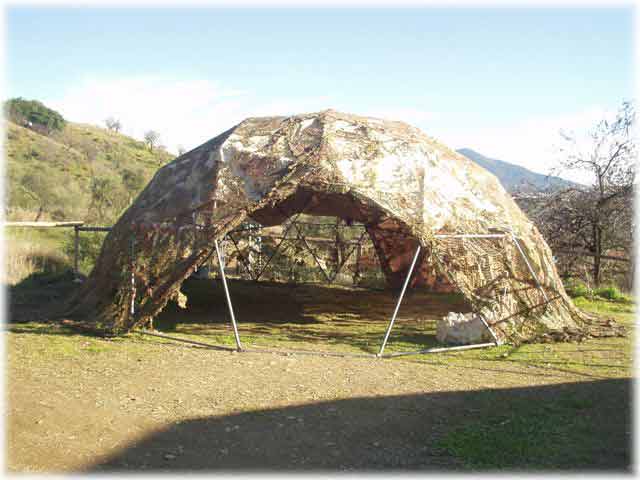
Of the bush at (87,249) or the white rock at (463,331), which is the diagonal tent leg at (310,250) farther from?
the white rock at (463,331)

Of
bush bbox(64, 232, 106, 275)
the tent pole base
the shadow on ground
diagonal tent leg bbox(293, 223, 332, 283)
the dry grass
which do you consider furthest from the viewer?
diagonal tent leg bbox(293, 223, 332, 283)

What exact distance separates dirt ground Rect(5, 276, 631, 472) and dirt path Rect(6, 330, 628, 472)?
0.02 m

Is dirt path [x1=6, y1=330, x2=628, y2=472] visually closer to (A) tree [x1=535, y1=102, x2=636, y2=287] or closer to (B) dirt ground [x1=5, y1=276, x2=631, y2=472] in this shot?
(B) dirt ground [x1=5, y1=276, x2=631, y2=472]

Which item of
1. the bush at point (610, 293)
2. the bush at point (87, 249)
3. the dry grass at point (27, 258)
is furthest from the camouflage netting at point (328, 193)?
the bush at point (87, 249)

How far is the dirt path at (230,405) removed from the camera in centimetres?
460

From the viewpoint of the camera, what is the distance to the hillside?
984 inches

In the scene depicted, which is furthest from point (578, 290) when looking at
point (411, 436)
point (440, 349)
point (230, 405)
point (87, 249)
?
point (87, 249)

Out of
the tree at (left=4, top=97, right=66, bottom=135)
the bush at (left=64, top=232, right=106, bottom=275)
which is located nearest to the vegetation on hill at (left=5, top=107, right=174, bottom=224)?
the tree at (left=4, top=97, right=66, bottom=135)

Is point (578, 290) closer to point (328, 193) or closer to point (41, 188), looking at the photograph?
point (328, 193)

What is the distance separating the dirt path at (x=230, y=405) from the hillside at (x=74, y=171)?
13.8m

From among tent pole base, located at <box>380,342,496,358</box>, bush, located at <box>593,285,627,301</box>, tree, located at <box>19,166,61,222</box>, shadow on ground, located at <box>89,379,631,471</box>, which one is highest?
tree, located at <box>19,166,61,222</box>

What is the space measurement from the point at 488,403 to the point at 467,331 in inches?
111

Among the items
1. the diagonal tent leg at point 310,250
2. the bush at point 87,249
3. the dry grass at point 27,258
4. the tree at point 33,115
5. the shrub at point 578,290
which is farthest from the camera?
the tree at point 33,115

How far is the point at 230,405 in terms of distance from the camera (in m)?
5.83
